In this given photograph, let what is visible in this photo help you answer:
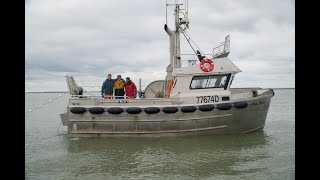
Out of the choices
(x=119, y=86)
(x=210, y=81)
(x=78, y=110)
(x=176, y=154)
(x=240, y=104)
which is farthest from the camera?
(x=119, y=86)

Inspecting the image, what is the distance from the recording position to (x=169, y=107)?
1144 cm

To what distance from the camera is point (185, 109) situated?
1143 centimetres

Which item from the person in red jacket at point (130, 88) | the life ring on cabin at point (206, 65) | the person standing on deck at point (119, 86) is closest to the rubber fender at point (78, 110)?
the person standing on deck at point (119, 86)

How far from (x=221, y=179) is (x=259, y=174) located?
989mm

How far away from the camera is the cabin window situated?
12.3 metres

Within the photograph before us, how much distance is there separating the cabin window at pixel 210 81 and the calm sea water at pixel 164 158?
6.56 feet

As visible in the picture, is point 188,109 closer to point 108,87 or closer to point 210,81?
point 210,81

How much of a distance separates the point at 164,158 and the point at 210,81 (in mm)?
4397

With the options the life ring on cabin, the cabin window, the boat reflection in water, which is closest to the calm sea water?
the boat reflection in water

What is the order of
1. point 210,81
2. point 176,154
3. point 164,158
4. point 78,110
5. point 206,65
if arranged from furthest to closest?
1. point 210,81
2. point 206,65
3. point 78,110
4. point 176,154
5. point 164,158

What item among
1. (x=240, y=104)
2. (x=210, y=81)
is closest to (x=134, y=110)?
(x=210, y=81)

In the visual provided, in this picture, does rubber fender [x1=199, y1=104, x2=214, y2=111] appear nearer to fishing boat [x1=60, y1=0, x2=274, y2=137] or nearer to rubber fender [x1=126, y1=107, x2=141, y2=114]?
fishing boat [x1=60, y1=0, x2=274, y2=137]
